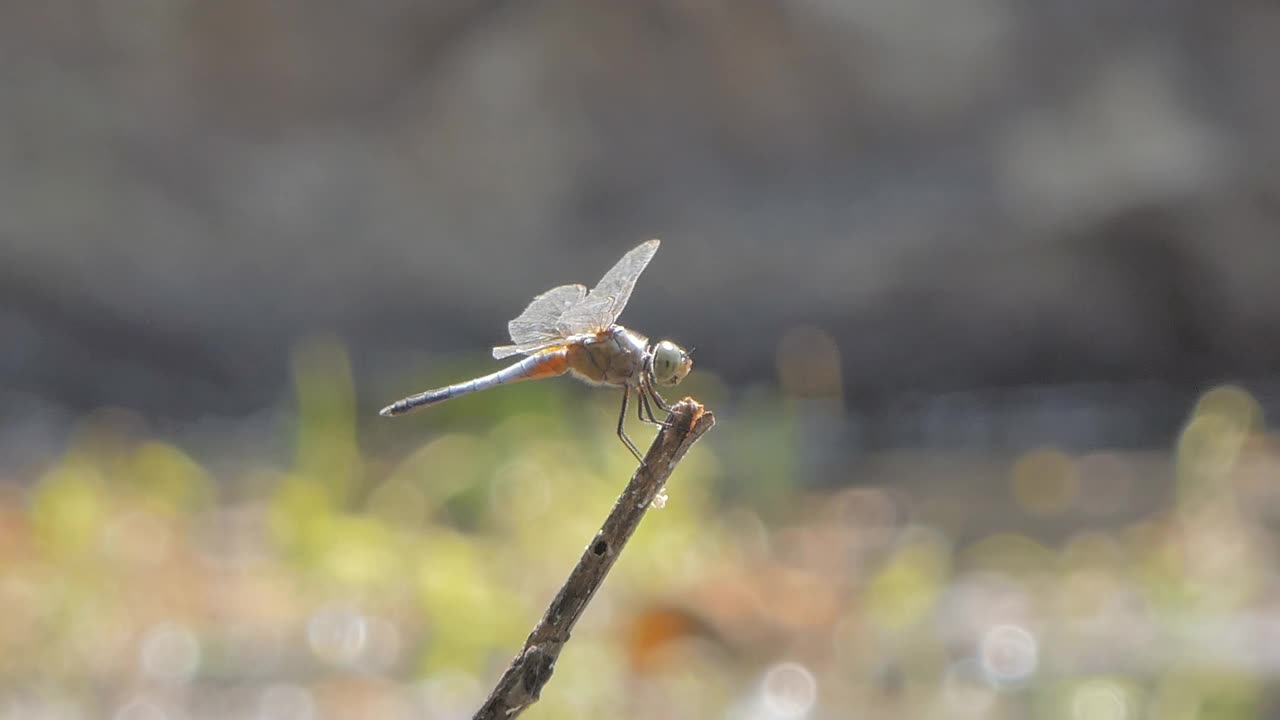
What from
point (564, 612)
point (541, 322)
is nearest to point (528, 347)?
point (541, 322)

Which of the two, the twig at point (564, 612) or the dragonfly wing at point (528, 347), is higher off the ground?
the dragonfly wing at point (528, 347)

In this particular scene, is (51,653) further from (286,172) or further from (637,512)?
(286,172)

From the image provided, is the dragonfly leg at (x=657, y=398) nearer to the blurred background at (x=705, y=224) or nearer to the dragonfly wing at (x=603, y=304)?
the dragonfly wing at (x=603, y=304)

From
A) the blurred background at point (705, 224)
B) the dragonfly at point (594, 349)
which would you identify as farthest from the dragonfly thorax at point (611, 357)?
the blurred background at point (705, 224)

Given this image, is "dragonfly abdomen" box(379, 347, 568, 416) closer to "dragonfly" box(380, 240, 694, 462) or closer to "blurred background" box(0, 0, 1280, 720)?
"dragonfly" box(380, 240, 694, 462)

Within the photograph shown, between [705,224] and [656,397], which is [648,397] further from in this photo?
[705,224]

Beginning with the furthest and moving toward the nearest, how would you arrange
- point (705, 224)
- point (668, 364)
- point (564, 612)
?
1. point (705, 224)
2. point (668, 364)
3. point (564, 612)

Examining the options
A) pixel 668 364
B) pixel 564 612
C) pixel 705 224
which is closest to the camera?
pixel 564 612

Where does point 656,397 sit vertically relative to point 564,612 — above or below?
above
